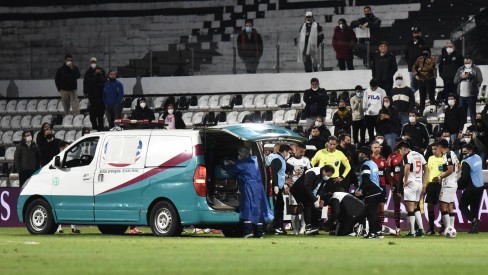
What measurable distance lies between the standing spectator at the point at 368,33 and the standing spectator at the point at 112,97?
696 cm

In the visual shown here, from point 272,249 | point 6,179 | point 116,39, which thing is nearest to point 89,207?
point 272,249

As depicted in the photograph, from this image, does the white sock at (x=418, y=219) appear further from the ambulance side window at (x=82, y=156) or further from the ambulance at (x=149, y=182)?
the ambulance side window at (x=82, y=156)

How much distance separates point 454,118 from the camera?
30906 millimetres

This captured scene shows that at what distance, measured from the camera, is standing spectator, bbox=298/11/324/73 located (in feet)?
118

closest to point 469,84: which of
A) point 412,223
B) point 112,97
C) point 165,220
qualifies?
point 412,223

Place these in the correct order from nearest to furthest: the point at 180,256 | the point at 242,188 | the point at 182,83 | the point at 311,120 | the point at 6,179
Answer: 1. the point at 180,256
2. the point at 242,188
3. the point at 311,120
4. the point at 6,179
5. the point at 182,83

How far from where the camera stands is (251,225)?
923 inches

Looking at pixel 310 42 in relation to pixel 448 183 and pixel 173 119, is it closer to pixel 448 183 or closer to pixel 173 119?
pixel 173 119

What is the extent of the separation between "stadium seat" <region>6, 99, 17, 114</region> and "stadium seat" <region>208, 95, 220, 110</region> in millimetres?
6748

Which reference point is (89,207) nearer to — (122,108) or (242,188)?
(242,188)

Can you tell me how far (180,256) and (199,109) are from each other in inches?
881

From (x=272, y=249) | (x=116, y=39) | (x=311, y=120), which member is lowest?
(x=272, y=249)

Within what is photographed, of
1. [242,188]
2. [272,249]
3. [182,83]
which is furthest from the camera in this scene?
[182,83]

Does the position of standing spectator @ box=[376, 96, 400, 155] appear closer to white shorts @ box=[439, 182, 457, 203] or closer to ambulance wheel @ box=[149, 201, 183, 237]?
white shorts @ box=[439, 182, 457, 203]
